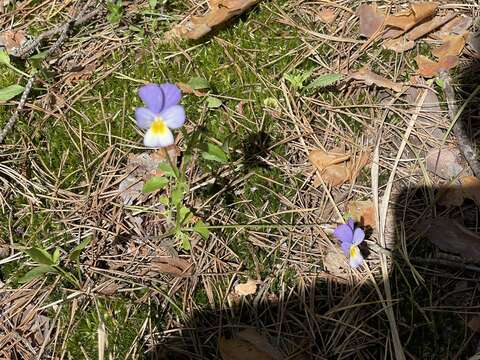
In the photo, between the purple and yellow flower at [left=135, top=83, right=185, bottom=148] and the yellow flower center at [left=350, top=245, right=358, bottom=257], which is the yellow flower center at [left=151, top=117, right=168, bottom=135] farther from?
the yellow flower center at [left=350, top=245, right=358, bottom=257]

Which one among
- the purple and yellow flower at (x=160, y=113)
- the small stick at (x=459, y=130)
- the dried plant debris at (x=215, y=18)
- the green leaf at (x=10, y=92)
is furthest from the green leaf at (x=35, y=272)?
the small stick at (x=459, y=130)

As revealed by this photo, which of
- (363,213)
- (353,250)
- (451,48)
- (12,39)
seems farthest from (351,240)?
(12,39)

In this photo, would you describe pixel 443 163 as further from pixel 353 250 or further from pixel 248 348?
pixel 248 348

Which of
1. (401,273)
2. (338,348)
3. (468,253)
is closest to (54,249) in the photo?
(338,348)

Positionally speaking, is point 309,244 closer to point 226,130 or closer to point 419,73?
point 226,130

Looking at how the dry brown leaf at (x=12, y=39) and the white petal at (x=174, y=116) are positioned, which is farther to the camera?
the dry brown leaf at (x=12, y=39)

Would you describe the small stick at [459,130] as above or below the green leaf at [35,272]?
above

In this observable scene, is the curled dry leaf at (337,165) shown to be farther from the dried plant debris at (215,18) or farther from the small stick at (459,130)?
the dried plant debris at (215,18)
